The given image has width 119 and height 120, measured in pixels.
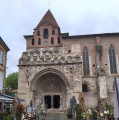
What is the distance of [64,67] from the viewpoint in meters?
29.0

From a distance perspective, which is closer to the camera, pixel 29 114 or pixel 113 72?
pixel 29 114

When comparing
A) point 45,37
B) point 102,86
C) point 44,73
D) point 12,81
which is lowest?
point 102,86

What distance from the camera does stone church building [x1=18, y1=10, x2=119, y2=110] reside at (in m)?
28.9

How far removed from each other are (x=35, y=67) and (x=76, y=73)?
22.9 feet

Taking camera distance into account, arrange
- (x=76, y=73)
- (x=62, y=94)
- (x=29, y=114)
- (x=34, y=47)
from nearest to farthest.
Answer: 1. (x=29, y=114)
2. (x=76, y=73)
3. (x=62, y=94)
4. (x=34, y=47)

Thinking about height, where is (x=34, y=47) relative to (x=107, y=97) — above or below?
above

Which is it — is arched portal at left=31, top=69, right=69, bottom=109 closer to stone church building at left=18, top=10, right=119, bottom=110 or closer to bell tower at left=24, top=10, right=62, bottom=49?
stone church building at left=18, top=10, right=119, bottom=110

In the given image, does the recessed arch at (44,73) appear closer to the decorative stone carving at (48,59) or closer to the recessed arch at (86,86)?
the decorative stone carving at (48,59)

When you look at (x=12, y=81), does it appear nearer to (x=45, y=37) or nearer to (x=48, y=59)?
(x=45, y=37)

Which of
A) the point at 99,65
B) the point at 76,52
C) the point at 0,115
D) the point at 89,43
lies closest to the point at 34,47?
the point at 76,52

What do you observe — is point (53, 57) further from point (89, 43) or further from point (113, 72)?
point (113, 72)

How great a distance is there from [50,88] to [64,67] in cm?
509

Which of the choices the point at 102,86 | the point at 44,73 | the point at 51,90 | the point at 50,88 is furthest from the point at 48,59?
the point at 102,86

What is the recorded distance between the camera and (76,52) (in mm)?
34375
